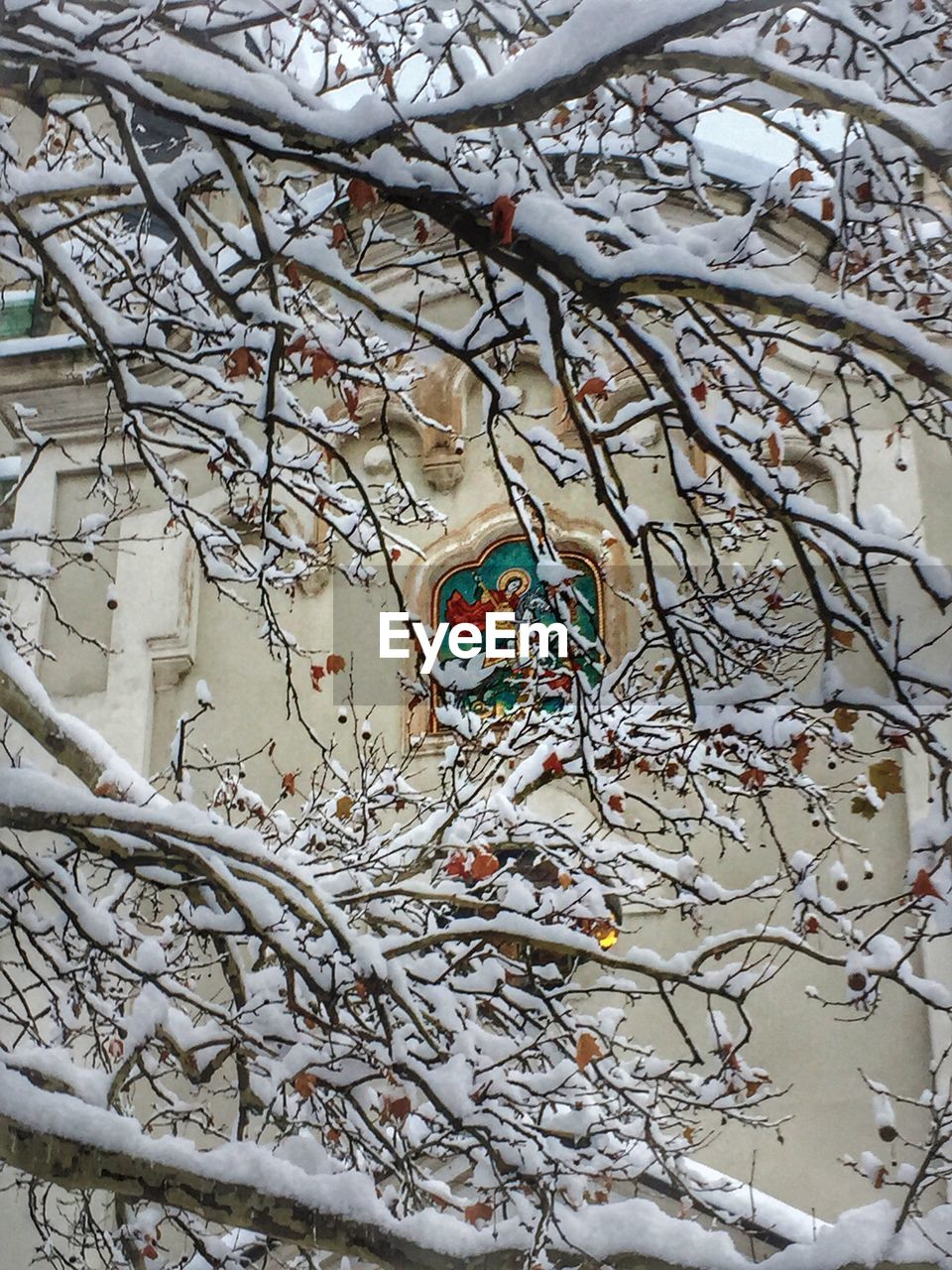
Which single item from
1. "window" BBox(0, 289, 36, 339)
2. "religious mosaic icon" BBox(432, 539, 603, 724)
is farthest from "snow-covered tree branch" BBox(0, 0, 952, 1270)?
"window" BBox(0, 289, 36, 339)

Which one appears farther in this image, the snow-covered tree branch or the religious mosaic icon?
Result: the religious mosaic icon

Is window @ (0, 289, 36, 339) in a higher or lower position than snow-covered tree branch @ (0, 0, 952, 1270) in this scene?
higher

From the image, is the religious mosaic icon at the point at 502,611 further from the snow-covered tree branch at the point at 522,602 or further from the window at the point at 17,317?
the window at the point at 17,317

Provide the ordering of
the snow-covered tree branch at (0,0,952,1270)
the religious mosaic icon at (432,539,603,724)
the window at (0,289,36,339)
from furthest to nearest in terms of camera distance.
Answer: the window at (0,289,36,339) → the religious mosaic icon at (432,539,603,724) → the snow-covered tree branch at (0,0,952,1270)

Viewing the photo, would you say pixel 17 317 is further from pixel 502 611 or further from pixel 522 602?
pixel 522 602

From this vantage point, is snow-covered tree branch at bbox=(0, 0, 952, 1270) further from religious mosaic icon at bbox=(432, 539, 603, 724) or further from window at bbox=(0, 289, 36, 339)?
window at bbox=(0, 289, 36, 339)

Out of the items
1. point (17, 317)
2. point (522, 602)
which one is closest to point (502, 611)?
point (522, 602)

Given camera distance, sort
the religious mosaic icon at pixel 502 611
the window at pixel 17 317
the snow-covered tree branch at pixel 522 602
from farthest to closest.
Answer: the window at pixel 17 317 < the religious mosaic icon at pixel 502 611 < the snow-covered tree branch at pixel 522 602

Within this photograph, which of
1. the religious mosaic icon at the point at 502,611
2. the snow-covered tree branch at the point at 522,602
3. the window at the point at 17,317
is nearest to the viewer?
the snow-covered tree branch at the point at 522,602

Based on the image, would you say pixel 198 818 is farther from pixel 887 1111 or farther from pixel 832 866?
pixel 832 866

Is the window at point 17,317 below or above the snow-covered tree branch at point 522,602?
above

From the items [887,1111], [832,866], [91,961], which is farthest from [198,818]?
[832,866]

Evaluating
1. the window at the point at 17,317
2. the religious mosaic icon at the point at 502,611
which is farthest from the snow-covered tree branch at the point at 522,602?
the window at the point at 17,317

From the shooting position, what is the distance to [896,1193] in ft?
24.0
